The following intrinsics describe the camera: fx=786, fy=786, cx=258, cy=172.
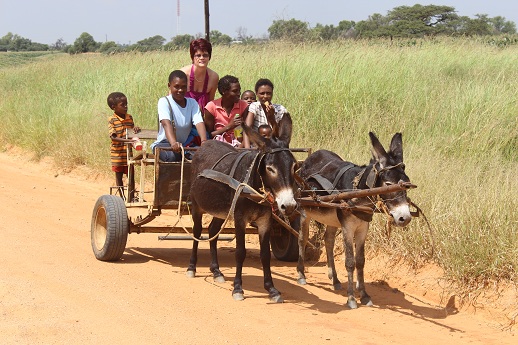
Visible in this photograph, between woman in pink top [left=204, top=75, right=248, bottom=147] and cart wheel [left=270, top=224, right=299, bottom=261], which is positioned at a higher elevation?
woman in pink top [left=204, top=75, right=248, bottom=147]

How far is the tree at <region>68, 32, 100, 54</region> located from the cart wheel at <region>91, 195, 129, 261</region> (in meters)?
46.2

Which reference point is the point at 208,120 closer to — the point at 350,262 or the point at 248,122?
the point at 248,122

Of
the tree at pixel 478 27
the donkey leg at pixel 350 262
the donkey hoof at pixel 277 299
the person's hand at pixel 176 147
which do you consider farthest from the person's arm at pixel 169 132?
the tree at pixel 478 27

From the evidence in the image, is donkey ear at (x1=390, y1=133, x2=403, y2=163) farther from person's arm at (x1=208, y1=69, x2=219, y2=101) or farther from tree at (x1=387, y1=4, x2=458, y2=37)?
tree at (x1=387, y1=4, x2=458, y2=37)

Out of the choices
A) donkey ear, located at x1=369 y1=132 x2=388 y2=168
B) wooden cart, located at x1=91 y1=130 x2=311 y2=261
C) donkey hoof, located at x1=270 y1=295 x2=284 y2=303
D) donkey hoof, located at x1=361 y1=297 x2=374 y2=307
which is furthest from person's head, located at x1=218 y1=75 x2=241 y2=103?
donkey hoof, located at x1=361 y1=297 x2=374 y2=307

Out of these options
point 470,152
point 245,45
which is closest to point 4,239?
point 470,152

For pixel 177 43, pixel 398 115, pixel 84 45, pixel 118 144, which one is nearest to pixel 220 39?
pixel 177 43

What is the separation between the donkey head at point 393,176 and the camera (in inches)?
256

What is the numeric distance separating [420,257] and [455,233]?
57 centimetres

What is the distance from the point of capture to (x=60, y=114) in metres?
17.1

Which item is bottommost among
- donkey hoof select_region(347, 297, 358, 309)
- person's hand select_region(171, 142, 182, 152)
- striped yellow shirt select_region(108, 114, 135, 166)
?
donkey hoof select_region(347, 297, 358, 309)

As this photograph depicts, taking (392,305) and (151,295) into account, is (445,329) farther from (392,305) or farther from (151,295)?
(151,295)

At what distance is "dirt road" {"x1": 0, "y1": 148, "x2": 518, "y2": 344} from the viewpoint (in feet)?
19.9

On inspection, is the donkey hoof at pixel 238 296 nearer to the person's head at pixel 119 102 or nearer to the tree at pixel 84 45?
the person's head at pixel 119 102
